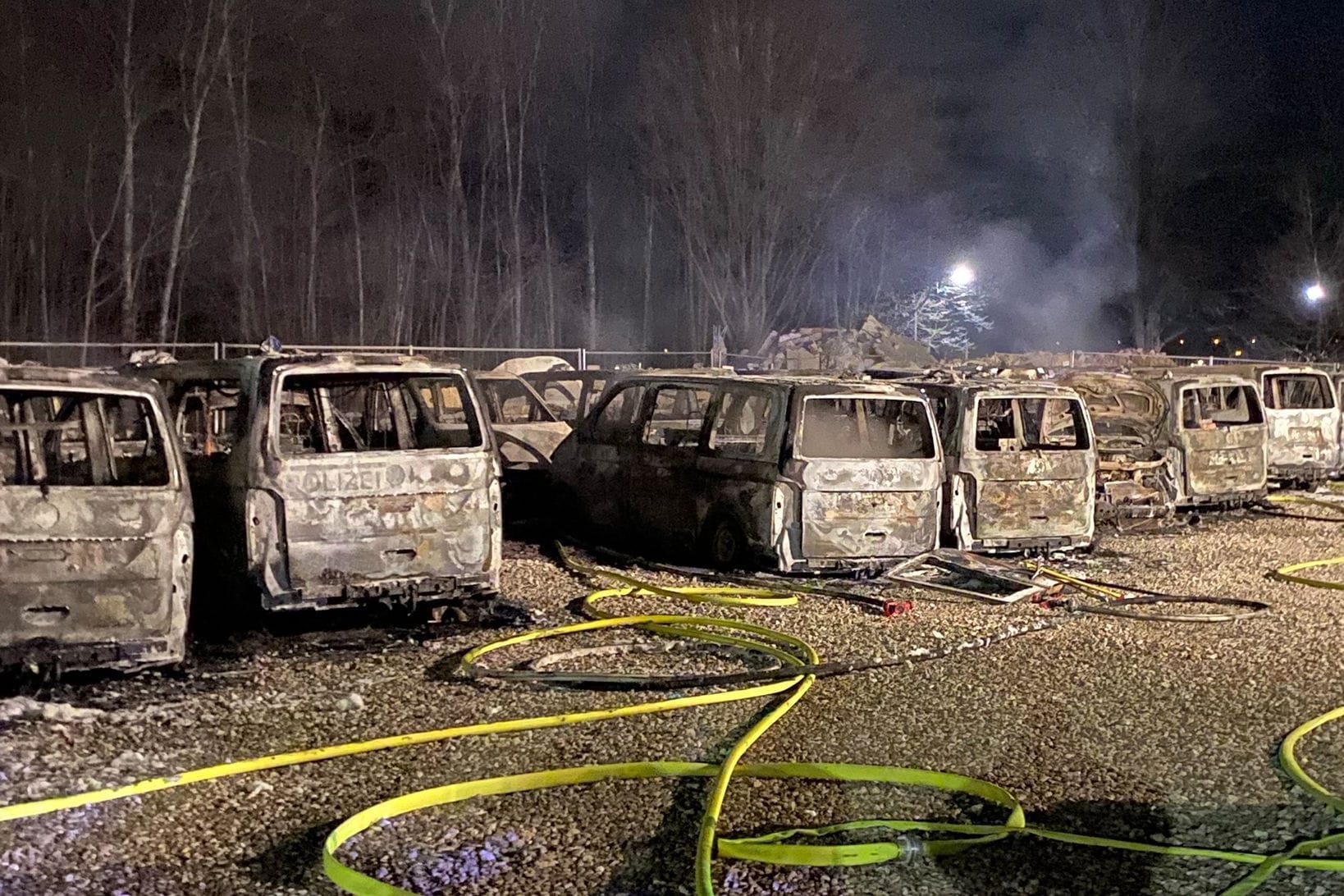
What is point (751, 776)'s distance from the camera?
5.04 m

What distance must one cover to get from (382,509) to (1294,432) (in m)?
11.5

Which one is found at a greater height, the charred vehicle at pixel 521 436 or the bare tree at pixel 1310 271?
the bare tree at pixel 1310 271

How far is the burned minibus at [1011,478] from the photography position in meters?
10.1

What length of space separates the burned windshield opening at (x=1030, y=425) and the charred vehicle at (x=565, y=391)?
12.1ft

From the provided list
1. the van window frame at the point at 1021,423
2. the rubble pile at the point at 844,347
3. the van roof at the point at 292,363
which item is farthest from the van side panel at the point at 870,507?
the rubble pile at the point at 844,347

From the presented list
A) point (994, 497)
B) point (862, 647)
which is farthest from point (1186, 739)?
point (994, 497)

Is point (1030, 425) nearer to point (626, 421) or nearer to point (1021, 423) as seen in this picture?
point (1021, 423)

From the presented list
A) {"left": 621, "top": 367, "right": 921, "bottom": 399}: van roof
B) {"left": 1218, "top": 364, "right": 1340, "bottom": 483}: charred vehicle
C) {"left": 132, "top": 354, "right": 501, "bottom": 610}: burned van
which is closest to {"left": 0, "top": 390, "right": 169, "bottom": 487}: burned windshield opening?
{"left": 132, "top": 354, "right": 501, "bottom": 610}: burned van

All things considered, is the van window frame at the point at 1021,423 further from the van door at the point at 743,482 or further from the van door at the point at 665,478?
the van door at the point at 665,478

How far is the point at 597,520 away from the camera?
10648mm

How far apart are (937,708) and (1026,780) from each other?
1.05 m

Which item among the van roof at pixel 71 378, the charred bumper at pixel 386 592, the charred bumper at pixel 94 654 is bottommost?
the charred bumper at pixel 94 654

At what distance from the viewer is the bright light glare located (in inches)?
A: 1407

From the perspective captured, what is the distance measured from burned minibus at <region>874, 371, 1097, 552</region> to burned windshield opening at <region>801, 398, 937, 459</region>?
1.17ft
